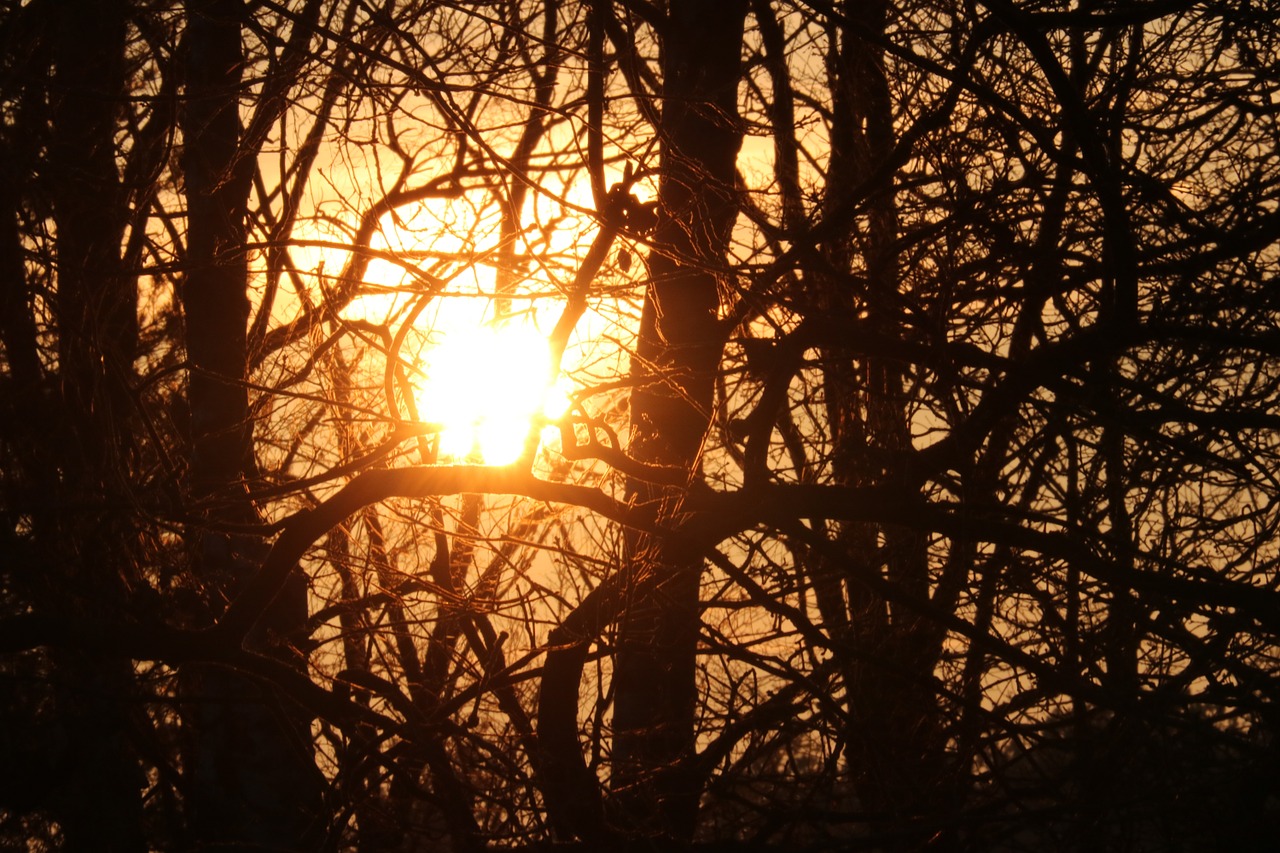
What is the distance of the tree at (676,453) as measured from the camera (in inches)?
140

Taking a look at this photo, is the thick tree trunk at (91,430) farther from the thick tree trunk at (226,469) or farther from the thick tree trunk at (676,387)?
the thick tree trunk at (676,387)

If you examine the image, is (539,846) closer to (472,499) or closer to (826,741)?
(826,741)

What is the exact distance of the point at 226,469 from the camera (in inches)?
210

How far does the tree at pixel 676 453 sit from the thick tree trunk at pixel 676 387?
0.09ft

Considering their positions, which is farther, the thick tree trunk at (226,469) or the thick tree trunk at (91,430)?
the thick tree trunk at (226,469)

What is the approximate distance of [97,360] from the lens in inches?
156

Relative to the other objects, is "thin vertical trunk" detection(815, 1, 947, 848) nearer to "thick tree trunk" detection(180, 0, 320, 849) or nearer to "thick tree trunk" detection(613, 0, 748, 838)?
"thick tree trunk" detection(613, 0, 748, 838)

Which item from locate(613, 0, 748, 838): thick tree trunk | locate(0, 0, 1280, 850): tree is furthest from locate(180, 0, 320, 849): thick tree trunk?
locate(613, 0, 748, 838): thick tree trunk

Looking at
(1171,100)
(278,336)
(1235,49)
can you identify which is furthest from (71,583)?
(1235,49)

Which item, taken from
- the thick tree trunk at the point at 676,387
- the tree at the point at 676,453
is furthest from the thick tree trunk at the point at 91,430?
the thick tree trunk at the point at 676,387

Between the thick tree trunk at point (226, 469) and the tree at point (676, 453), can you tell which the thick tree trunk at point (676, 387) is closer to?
the tree at point (676, 453)

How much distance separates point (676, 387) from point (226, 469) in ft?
8.16

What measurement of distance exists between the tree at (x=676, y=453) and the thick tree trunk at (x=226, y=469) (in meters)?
0.02

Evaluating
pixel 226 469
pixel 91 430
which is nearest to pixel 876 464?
pixel 226 469
